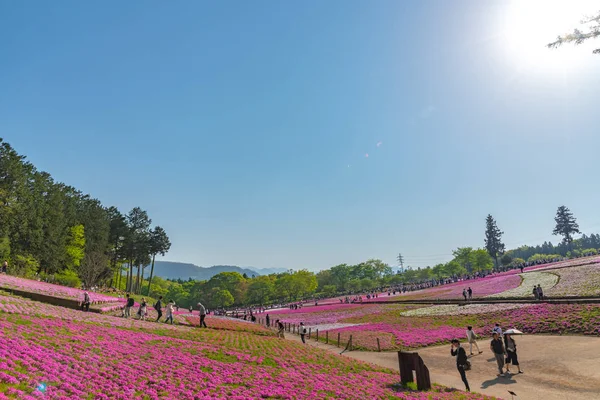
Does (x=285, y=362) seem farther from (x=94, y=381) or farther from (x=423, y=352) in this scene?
Answer: (x=423, y=352)

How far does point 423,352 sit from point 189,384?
18606 millimetres

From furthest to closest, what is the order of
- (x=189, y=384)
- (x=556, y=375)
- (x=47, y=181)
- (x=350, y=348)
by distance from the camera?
(x=47, y=181) < (x=350, y=348) < (x=556, y=375) < (x=189, y=384)

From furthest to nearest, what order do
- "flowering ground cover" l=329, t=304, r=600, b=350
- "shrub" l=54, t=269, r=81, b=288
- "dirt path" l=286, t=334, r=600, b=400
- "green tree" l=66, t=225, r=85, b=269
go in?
1. "green tree" l=66, t=225, r=85, b=269
2. "shrub" l=54, t=269, r=81, b=288
3. "flowering ground cover" l=329, t=304, r=600, b=350
4. "dirt path" l=286, t=334, r=600, b=400

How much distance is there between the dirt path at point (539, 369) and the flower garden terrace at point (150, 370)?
270 centimetres

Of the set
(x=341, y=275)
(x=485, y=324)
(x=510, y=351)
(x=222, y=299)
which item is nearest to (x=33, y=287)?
(x=510, y=351)

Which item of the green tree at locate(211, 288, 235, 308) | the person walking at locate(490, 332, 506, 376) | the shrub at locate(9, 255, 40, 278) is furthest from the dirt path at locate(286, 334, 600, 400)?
the green tree at locate(211, 288, 235, 308)

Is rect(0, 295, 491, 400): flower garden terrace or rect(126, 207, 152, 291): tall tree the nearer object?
rect(0, 295, 491, 400): flower garden terrace

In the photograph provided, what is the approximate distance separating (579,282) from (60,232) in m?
84.9

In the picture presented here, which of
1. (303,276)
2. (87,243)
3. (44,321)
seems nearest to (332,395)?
(44,321)

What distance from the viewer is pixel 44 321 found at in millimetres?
16906

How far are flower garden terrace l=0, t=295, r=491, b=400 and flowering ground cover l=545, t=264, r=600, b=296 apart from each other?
29.1 metres

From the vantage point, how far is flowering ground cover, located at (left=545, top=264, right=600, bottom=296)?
111 ft

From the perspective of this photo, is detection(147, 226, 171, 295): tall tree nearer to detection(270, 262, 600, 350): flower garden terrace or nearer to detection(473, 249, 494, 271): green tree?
detection(270, 262, 600, 350): flower garden terrace

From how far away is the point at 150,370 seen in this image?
40.9ft
